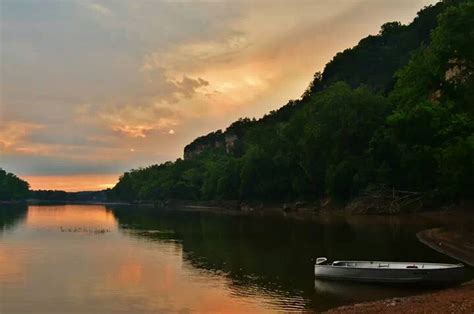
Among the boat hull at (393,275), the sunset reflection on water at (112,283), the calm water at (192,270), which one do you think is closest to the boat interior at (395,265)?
the boat hull at (393,275)

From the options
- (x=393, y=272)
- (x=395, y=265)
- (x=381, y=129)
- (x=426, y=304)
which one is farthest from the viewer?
(x=381, y=129)

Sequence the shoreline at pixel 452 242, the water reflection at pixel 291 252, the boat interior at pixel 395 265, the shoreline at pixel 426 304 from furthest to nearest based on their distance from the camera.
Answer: the shoreline at pixel 452 242 → the water reflection at pixel 291 252 → the boat interior at pixel 395 265 → the shoreline at pixel 426 304

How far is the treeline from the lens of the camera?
44.3m

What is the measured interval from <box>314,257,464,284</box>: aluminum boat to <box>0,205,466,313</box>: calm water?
75cm

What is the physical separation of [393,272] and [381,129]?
213 ft

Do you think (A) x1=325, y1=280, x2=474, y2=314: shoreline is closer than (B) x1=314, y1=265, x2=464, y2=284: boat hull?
Yes

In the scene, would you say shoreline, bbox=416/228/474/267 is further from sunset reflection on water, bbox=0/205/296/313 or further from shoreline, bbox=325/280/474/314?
sunset reflection on water, bbox=0/205/296/313

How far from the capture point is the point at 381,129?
90.1 m

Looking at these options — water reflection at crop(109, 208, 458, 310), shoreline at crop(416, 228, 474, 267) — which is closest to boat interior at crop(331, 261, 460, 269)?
water reflection at crop(109, 208, 458, 310)

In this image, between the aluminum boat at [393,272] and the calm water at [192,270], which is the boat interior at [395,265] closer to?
the aluminum boat at [393,272]

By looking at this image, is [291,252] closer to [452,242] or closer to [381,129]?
[452,242]

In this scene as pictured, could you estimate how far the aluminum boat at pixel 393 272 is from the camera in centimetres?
2731

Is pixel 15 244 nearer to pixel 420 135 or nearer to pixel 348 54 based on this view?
pixel 420 135

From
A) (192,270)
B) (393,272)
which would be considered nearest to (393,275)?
(393,272)
